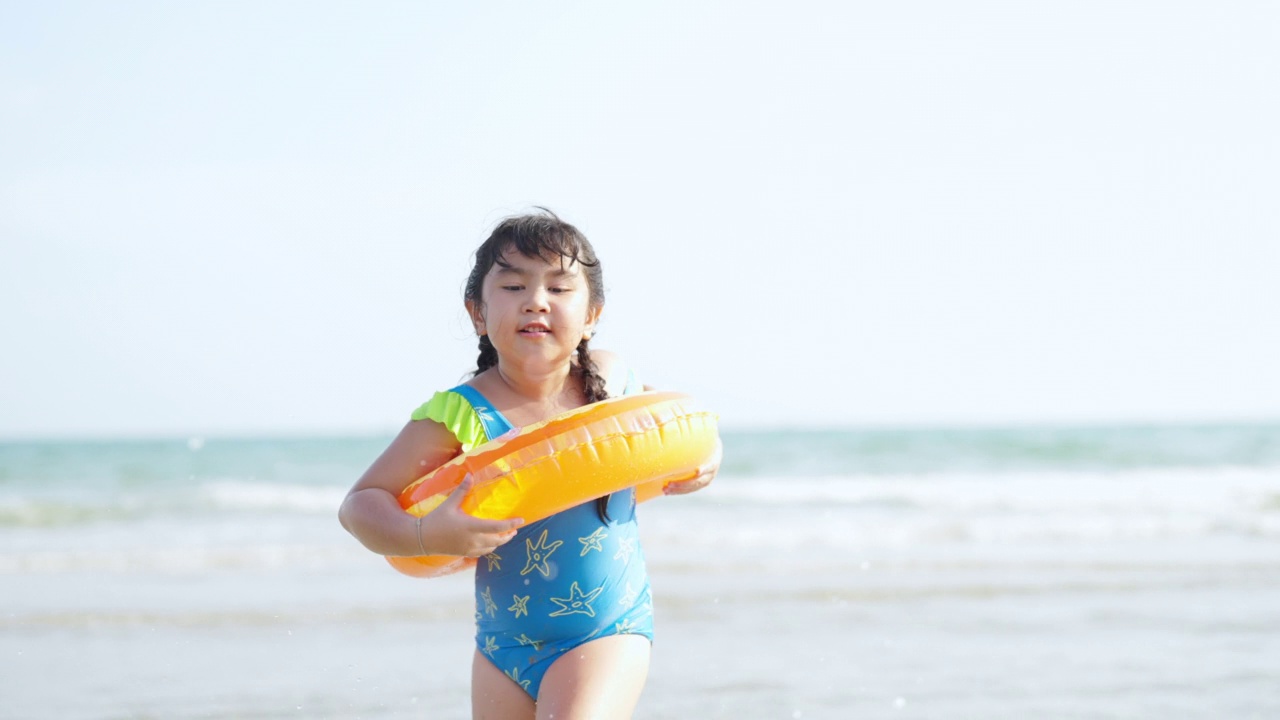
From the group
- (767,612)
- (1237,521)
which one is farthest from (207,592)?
(1237,521)

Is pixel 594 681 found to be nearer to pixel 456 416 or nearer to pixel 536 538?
pixel 536 538

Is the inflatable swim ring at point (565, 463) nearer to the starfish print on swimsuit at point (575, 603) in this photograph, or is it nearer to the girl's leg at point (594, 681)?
the starfish print on swimsuit at point (575, 603)

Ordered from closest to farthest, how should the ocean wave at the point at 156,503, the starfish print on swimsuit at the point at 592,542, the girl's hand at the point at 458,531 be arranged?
the girl's hand at the point at 458,531, the starfish print on swimsuit at the point at 592,542, the ocean wave at the point at 156,503

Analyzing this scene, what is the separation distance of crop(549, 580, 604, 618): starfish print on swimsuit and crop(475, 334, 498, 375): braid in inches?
25.5

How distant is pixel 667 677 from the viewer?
572 centimetres

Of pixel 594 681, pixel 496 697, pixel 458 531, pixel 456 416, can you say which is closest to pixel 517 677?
pixel 496 697

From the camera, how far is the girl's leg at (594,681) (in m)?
2.90

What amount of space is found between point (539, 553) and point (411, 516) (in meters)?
0.42

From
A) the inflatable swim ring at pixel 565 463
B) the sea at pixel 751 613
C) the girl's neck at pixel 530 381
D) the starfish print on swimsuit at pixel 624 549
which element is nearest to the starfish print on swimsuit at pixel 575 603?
the starfish print on swimsuit at pixel 624 549

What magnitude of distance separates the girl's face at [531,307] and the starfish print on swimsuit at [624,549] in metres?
0.49

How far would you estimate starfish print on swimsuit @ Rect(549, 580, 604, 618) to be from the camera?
9.98 feet

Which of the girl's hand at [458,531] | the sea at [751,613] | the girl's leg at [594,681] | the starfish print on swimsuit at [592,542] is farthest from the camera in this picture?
the sea at [751,613]

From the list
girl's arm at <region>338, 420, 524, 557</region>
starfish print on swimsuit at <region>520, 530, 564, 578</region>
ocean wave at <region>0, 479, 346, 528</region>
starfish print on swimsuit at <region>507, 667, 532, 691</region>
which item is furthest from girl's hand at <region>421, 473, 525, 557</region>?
ocean wave at <region>0, 479, 346, 528</region>

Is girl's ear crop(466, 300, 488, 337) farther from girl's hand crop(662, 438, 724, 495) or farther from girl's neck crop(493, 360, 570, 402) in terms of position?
girl's hand crop(662, 438, 724, 495)
